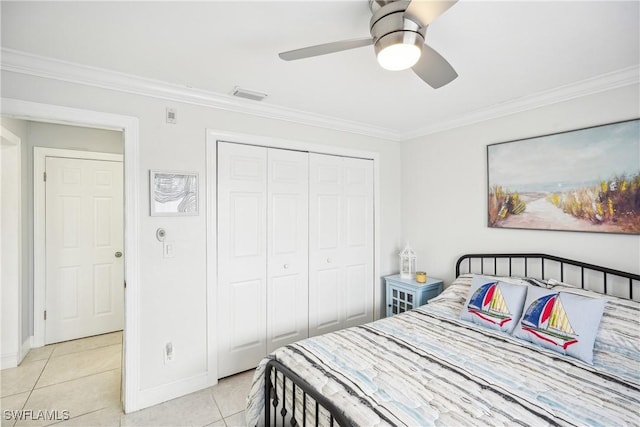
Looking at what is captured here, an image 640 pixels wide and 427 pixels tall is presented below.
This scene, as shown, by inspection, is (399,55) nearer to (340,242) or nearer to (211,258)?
(211,258)

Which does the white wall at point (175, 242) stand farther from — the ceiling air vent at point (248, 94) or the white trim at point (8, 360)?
the white trim at point (8, 360)

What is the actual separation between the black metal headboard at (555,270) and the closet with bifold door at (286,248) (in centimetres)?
115

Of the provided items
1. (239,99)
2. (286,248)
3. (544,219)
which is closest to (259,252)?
(286,248)

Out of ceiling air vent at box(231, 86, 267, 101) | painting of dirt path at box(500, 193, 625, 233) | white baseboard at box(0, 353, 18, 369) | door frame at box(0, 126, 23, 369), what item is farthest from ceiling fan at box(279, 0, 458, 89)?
white baseboard at box(0, 353, 18, 369)

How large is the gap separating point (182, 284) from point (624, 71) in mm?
3507

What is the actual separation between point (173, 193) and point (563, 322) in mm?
2793

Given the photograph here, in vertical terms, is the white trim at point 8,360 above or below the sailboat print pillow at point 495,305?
below

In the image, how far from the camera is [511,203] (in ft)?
9.16

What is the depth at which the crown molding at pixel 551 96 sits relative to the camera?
7.09 feet

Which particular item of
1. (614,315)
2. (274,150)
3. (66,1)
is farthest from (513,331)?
(66,1)

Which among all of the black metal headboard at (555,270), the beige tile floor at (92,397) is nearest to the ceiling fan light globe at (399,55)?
the black metal headboard at (555,270)

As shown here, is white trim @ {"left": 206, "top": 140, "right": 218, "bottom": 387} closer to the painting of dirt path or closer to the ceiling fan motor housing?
the ceiling fan motor housing

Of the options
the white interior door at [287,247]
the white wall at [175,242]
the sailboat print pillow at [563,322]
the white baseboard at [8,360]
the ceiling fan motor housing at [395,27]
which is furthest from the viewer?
the white interior door at [287,247]

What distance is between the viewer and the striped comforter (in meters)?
1.34
